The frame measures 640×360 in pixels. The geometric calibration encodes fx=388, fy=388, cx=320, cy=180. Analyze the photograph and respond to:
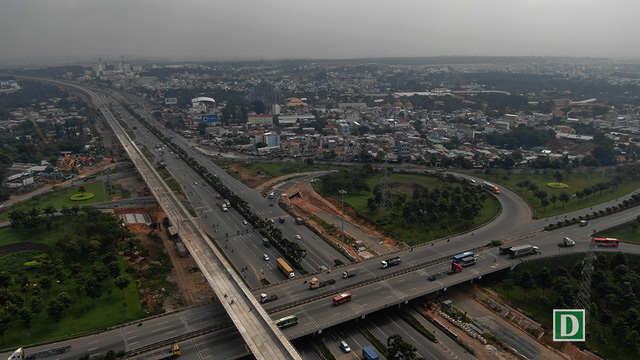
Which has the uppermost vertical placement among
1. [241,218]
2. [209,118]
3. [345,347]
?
[209,118]

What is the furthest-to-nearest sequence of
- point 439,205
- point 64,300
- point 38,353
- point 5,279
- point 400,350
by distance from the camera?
point 439,205
point 5,279
point 64,300
point 38,353
point 400,350

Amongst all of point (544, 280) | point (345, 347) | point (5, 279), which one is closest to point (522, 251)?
point (544, 280)

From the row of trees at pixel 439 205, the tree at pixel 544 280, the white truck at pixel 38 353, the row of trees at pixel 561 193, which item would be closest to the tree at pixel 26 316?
the white truck at pixel 38 353

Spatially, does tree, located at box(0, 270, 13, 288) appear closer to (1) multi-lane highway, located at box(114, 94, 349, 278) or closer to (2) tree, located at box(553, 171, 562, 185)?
(1) multi-lane highway, located at box(114, 94, 349, 278)

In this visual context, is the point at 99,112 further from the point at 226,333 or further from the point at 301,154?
the point at 226,333

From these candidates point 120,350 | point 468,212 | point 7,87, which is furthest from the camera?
point 7,87

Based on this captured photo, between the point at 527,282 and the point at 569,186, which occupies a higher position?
the point at 569,186

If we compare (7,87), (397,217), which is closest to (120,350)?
(397,217)

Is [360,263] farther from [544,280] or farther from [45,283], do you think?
[45,283]

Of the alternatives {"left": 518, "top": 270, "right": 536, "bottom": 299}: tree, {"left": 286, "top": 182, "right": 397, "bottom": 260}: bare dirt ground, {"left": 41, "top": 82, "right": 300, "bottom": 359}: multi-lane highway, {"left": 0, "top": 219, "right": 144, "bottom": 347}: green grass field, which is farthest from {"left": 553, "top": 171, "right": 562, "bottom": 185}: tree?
{"left": 0, "top": 219, "right": 144, "bottom": 347}: green grass field
